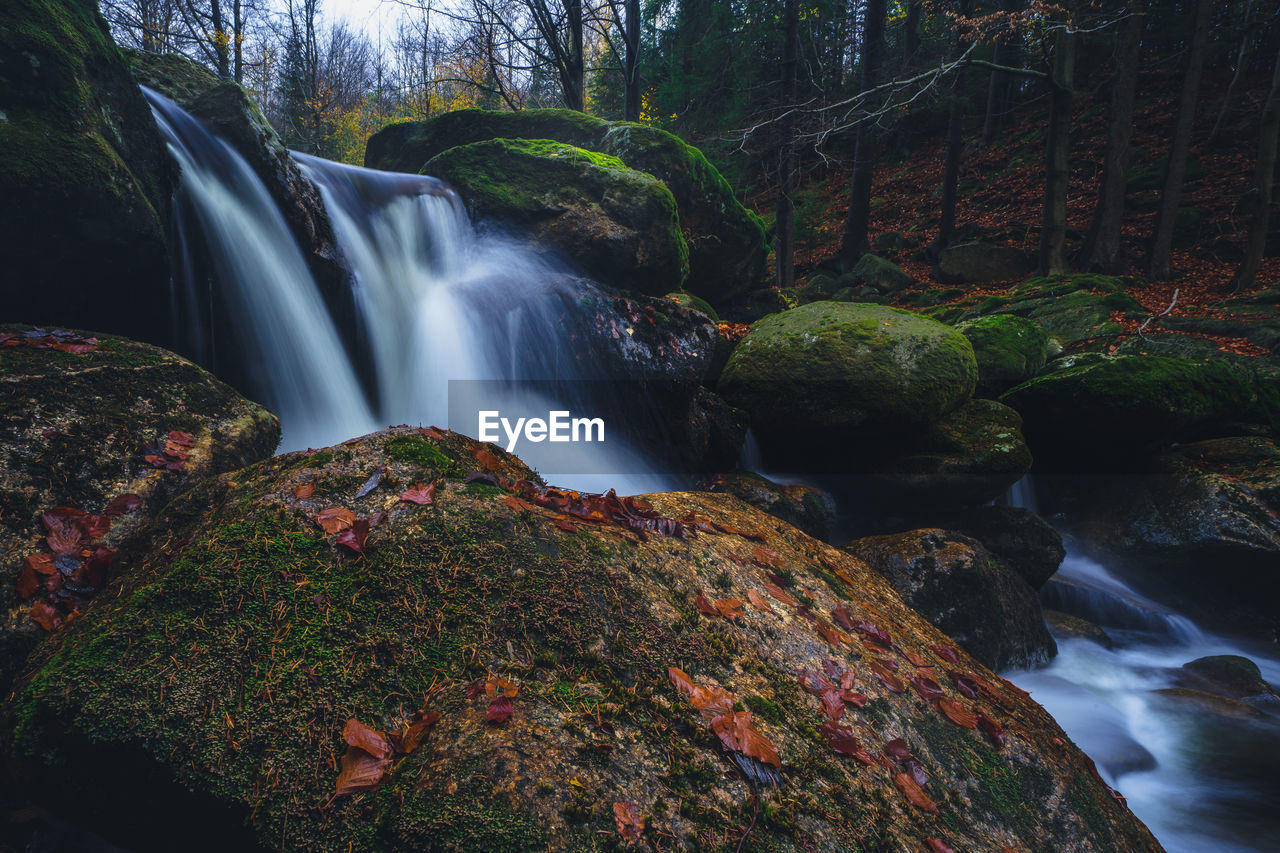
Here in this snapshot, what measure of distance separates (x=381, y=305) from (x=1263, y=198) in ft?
57.6

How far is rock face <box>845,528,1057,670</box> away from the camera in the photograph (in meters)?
4.60

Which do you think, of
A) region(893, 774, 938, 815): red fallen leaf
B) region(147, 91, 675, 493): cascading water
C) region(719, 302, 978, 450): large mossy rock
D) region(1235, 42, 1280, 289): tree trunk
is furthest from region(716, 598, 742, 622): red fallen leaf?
region(1235, 42, 1280, 289): tree trunk

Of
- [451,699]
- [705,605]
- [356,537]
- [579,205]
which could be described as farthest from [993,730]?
[579,205]

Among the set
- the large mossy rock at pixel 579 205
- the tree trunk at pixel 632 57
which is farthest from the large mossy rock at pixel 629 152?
the tree trunk at pixel 632 57

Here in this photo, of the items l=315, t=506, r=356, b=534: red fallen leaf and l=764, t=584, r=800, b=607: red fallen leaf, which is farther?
l=764, t=584, r=800, b=607: red fallen leaf

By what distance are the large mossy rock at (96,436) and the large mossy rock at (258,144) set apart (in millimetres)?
3050

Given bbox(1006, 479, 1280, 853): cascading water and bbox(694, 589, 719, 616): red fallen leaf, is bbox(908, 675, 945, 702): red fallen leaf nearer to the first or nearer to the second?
bbox(694, 589, 719, 616): red fallen leaf

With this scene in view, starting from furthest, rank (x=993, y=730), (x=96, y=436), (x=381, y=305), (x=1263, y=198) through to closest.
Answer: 1. (x=1263, y=198)
2. (x=381, y=305)
3. (x=96, y=436)
4. (x=993, y=730)

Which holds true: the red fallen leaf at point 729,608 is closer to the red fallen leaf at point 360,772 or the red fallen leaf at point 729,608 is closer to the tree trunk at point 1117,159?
the red fallen leaf at point 360,772

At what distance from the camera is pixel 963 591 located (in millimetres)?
4633

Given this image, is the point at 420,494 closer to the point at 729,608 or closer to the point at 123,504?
the point at 729,608

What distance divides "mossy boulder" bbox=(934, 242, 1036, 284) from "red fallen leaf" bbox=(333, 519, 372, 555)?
700 inches

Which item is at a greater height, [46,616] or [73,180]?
[73,180]

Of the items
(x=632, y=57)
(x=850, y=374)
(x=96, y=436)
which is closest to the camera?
(x=96, y=436)
